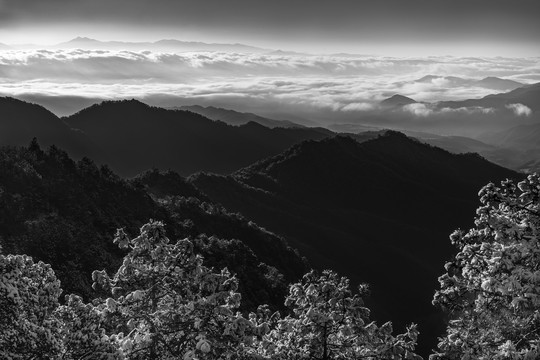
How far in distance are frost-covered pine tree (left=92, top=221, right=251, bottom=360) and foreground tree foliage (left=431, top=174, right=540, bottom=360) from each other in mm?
6568

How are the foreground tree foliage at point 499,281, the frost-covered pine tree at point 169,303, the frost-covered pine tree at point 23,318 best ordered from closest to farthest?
the frost-covered pine tree at point 169,303 → the frost-covered pine tree at point 23,318 → the foreground tree foliage at point 499,281

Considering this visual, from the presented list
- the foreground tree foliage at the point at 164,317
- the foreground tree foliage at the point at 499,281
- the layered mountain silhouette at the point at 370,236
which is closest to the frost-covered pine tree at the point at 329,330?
the foreground tree foliage at the point at 164,317

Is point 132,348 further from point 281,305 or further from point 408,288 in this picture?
point 408,288

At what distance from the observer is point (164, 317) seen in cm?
1347

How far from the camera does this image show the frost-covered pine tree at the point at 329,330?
570 inches

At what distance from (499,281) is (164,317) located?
8642mm

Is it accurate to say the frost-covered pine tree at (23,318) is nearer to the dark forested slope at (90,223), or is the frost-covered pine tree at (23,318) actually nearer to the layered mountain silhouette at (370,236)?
the dark forested slope at (90,223)

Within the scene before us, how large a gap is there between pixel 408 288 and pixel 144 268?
131 metres

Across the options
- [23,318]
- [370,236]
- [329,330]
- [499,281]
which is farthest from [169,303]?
[370,236]

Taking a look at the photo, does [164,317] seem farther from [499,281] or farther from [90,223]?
[90,223]

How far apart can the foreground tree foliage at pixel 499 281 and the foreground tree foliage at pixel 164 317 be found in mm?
1777

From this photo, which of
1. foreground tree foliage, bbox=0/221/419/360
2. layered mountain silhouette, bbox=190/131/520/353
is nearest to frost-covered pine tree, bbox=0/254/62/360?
foreground tree foliage, bbox=0/221/419/360

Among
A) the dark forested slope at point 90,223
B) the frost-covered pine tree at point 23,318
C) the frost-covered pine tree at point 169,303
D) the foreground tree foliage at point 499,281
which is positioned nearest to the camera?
the frost-covered pine tree at point 169,303

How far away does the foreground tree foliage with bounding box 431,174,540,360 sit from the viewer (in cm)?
1337
